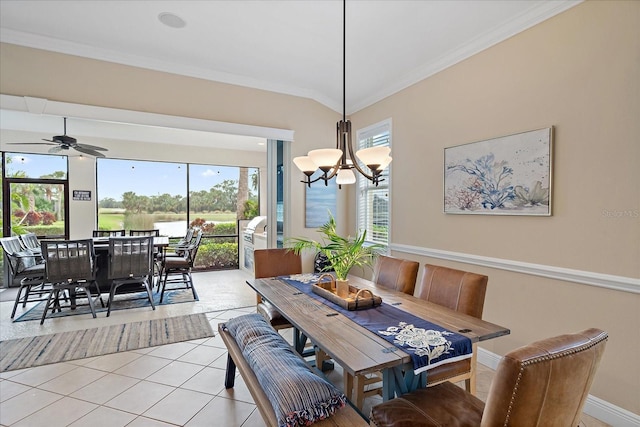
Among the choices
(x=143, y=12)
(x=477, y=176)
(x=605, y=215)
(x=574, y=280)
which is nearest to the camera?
(x=605, y=215)

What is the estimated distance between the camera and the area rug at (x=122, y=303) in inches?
167

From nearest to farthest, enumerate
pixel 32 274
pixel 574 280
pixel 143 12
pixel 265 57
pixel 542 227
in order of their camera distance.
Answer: pixel 574 280 → pixel 542 227 → pixel 143 12 → pixel 265 57 → pixel 32 274

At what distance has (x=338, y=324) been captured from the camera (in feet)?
5.98

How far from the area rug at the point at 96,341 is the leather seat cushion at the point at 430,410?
105 inches

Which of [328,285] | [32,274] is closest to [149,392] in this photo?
[328,285]

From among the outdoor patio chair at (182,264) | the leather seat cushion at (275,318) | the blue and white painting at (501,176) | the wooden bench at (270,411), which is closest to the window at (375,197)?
the blue and white painting at (501,176)

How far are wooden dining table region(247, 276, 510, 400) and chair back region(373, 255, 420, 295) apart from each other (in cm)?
25

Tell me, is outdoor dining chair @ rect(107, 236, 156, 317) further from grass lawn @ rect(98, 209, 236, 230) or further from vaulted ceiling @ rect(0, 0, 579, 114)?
grass lawn @ rect(98, 209, 236, 230)

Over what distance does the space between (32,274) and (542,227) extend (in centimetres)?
581

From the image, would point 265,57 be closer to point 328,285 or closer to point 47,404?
point 328,285

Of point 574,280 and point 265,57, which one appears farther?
point 265,57

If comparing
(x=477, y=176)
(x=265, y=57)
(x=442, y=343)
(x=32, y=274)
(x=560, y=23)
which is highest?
(x=265, y=57)

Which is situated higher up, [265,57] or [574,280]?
[265,57]

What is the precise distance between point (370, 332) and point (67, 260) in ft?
13.4
